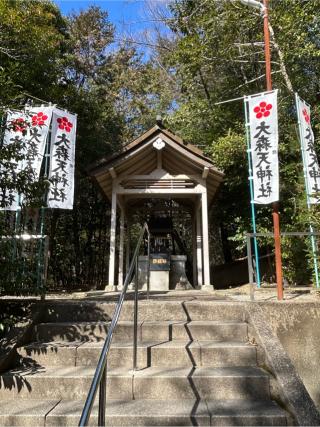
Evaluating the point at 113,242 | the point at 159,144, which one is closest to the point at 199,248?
the point at 113,242

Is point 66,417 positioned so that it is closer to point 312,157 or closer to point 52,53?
point 312,157

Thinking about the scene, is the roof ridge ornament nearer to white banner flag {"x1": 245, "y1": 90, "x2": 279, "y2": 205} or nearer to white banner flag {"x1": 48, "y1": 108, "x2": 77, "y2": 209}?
white banner flag {"x1": 48, "y1": 108, "x2": 77, "y2": 209}

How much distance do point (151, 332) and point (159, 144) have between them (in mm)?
5610

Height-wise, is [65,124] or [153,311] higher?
[65,124]

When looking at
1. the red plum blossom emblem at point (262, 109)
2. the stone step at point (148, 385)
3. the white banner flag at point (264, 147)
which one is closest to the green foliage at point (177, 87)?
the white banner flag at point (264, 147)

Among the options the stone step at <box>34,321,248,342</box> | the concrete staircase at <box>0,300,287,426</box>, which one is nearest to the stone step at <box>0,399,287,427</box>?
the concrete staircase at <box>0,300,287,426</box>

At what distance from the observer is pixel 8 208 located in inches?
168

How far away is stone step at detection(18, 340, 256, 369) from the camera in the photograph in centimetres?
353

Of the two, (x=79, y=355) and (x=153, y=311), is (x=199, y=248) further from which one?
(x=79, y=355)

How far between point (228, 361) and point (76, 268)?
12077 mm

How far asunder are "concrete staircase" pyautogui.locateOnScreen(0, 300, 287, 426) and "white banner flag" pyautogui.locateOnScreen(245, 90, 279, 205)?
2.40 metres

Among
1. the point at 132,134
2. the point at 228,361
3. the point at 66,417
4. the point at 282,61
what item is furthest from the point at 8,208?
the point at 132,134

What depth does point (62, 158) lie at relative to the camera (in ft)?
24.2

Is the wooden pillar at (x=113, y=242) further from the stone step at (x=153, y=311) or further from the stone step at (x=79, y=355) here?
the stone step at (x=79, y=355)
